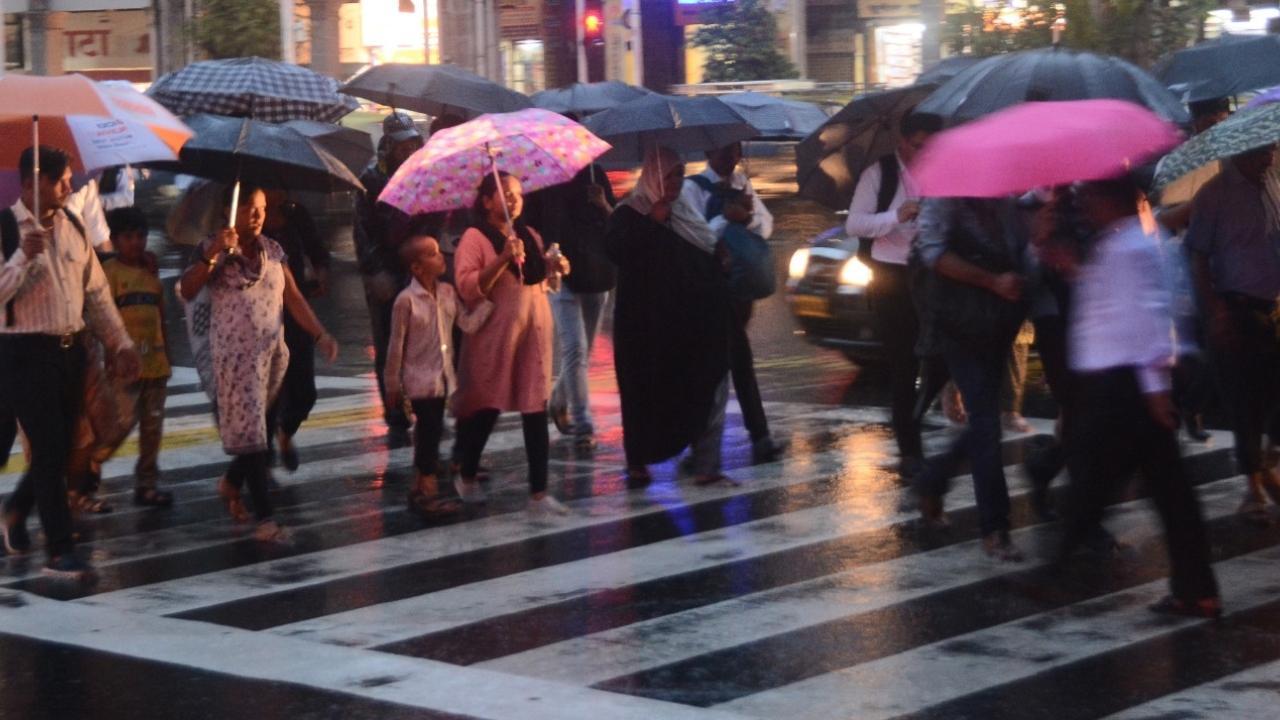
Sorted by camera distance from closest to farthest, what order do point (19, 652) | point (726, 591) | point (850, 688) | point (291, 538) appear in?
point (850, 688), point (19, 652), point (726, 591), point (291, 538)

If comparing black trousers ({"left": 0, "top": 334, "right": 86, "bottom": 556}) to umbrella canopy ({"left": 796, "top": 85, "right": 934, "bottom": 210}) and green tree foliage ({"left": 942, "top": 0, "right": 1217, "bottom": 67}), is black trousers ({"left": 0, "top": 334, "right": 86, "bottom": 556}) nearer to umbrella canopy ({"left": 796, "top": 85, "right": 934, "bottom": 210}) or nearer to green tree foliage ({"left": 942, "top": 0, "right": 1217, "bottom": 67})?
umbrella canopy ({"left": 796, "top": 85, "right": 934, "bottom": 210})

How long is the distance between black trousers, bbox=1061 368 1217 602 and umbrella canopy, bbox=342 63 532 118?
5.42m

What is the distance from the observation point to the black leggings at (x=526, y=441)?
9102 mm

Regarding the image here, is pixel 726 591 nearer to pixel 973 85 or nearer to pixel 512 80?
pixel 973 85

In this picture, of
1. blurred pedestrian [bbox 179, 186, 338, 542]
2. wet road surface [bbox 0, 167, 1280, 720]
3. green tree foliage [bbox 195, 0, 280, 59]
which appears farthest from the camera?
green tree foliage [bbox 195, 0, 280, 59]

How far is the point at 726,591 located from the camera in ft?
24.8

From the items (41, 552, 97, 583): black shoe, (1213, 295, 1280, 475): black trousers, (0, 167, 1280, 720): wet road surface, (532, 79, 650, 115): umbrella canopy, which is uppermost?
(532, 79, 650, 115): umbrella canopy

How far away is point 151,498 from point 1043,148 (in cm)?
486

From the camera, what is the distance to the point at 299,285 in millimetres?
10211

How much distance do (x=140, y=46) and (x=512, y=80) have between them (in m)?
8.07

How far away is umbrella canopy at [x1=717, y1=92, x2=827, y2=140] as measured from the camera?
17172 millimetres

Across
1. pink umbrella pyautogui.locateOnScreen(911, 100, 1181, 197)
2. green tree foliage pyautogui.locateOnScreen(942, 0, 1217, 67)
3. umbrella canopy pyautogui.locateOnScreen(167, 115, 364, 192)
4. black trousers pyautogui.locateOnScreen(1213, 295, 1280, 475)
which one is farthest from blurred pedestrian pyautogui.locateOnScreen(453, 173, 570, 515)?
green tree foliage pyautogui.locateOnScreen(942, 0, 1217, 67)

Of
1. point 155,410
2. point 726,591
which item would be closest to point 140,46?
point 155,410

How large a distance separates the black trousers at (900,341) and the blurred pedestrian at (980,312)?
1.70 metres
